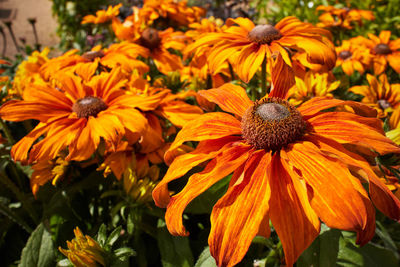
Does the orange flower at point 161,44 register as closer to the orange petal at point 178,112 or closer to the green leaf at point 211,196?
the orange petal at point 178,112

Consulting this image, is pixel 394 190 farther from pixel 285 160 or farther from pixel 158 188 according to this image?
pixel 158 188

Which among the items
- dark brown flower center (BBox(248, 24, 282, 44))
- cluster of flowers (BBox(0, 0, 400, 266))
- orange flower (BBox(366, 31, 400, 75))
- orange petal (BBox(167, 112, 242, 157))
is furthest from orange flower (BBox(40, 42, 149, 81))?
orange flower (BBox(366, 31, 400, 75))

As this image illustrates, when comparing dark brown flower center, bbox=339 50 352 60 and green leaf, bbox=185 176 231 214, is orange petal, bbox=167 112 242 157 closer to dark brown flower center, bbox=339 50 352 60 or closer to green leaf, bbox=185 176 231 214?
green leaf, bbox=185 176 231 214

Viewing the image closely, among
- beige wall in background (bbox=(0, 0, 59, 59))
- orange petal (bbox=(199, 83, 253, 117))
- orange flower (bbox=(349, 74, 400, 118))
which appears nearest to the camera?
orange petal (bbox=(199, 83, 253, 117))

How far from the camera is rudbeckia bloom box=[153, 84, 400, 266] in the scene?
53 cm

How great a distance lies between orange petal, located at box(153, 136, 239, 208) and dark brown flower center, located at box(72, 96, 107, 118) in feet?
1.25

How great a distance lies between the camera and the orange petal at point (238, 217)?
0.53m

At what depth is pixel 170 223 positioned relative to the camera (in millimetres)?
596

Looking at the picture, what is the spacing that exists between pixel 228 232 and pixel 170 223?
113mm

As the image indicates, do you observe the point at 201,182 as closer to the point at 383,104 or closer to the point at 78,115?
the point at 78,115

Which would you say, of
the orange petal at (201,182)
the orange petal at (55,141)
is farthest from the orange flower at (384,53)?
the orange petal at (55,141)

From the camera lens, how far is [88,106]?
95cm

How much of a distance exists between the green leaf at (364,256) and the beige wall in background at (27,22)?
208 inches

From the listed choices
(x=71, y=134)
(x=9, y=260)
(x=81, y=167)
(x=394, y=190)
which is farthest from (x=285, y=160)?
(x=9, y=260)
